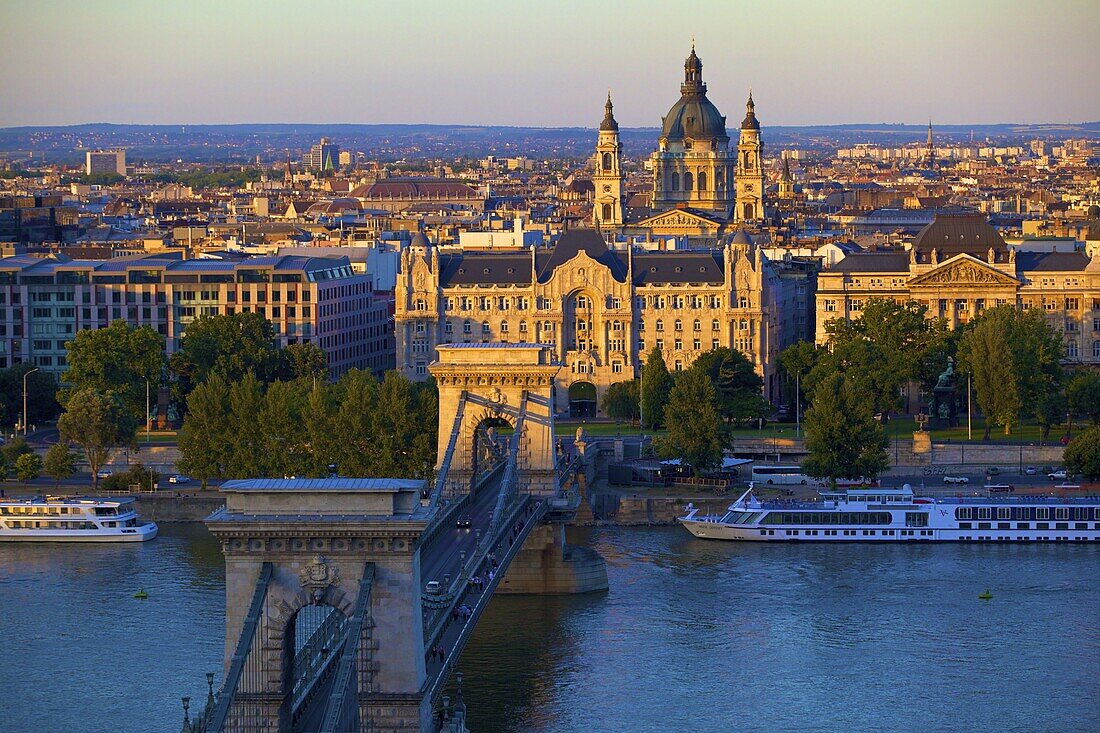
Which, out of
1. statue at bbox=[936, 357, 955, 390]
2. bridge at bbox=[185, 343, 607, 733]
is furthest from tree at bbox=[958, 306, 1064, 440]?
bridge at bbox=[185, 343, 607, 733]

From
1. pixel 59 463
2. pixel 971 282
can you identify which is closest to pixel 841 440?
pixel 59 463

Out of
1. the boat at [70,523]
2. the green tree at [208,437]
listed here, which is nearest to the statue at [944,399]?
the green tree at [208,437]

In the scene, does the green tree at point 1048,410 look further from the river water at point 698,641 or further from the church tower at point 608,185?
the church tower at point 608,185

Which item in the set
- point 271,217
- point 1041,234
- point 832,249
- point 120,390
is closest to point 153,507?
point 120,390

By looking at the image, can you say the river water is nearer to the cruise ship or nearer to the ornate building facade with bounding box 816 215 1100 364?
the cruise ship

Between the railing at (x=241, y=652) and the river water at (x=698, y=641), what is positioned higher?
the railing at (x=241, y=652)

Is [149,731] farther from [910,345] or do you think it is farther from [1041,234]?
[1041,234]
